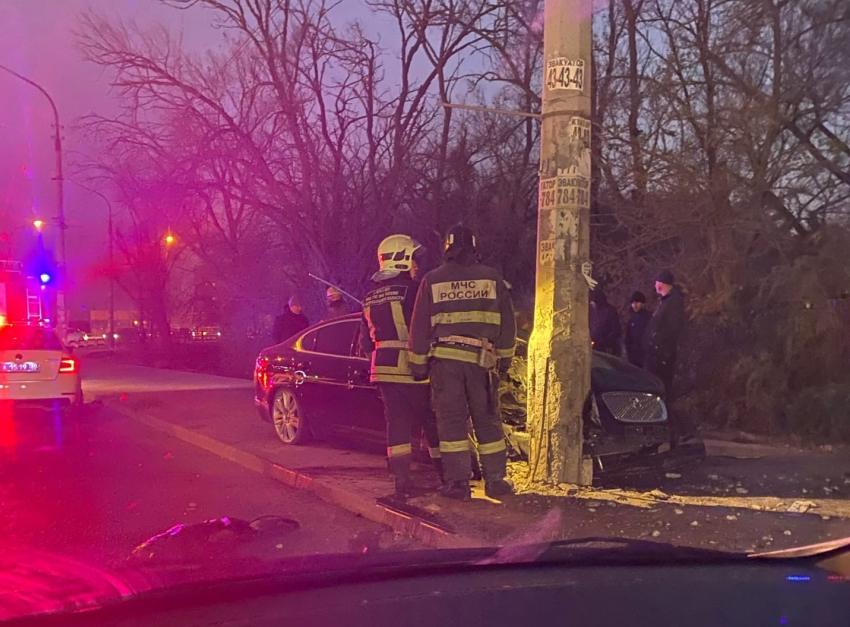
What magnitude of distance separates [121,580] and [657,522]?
314 centimetres

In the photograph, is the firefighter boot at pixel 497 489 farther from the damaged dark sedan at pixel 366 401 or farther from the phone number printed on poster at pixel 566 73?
the phone number printed on poster at pixel 566 73

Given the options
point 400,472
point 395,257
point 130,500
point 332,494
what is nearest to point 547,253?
point 395,257

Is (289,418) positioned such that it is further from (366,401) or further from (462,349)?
(462,349)

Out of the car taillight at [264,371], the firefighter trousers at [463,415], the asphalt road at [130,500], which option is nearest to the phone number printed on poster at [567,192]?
the firefighter trousers at [463,415]

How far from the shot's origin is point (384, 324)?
559 centimetres

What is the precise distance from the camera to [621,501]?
5.11 metres

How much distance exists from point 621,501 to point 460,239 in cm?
209

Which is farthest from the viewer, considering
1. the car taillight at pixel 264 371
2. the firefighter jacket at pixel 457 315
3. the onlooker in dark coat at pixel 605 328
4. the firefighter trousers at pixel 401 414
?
the onlooker in dark coat at pixel 605 328

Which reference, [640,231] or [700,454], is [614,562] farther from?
[640,231]

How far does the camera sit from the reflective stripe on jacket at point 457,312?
5.23 meters

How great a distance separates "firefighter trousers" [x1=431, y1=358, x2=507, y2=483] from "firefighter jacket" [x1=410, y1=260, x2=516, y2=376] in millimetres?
106

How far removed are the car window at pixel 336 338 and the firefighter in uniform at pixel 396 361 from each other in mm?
1801

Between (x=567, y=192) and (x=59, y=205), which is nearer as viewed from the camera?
(x=567, y=192)

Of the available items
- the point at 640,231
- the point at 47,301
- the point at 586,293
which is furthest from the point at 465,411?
the point at 47,301
